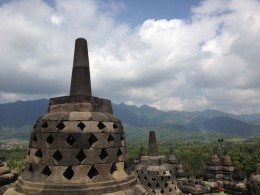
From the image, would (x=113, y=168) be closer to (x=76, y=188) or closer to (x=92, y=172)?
(x=92, y=172)

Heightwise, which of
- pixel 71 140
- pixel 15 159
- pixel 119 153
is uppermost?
pixel 71 140

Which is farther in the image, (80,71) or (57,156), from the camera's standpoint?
(80,71)

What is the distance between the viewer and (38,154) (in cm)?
847

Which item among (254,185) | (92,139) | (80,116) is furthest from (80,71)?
(254,185)

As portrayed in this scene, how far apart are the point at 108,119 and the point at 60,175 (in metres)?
2.24

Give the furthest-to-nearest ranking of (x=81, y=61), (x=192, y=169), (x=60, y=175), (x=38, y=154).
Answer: (x=192, y=169), (x=81, y=61), (x=38, y=154), (x=60, y=175)

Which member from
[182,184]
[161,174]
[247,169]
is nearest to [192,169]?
[247,169]

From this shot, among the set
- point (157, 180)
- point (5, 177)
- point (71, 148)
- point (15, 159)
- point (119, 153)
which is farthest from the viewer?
point (15, 159)

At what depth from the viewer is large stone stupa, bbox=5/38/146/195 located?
7.93 m

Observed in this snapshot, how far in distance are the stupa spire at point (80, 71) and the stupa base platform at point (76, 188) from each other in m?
3.02

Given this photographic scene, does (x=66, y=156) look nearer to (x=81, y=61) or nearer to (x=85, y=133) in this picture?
(x=85, y=133)

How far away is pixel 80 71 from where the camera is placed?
376 inches

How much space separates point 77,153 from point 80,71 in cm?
294

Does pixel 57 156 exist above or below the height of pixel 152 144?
below
